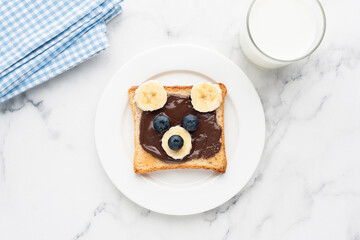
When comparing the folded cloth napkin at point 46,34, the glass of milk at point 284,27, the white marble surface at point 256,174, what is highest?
the folded cloth napkin at point 46,34

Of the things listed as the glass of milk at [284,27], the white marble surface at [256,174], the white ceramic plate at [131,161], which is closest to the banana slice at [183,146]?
the white ceramic plate at [131,161]

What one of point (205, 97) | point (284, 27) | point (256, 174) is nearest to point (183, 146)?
point (205, 97)

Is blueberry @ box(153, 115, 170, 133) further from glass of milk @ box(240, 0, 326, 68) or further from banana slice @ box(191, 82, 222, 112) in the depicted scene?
glass of milk @ box(240, 0, 326, 68)

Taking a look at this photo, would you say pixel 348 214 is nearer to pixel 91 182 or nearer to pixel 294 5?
pixel 294 5

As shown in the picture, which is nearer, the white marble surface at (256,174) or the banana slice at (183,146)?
the banana slice at (183,146)

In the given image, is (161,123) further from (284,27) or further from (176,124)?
(284,27)

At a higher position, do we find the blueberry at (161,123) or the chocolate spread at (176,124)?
the blueberry at (161,123)

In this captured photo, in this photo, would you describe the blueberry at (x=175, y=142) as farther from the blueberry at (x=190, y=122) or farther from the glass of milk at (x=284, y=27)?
the glass of milk at (x=284, y=27)
